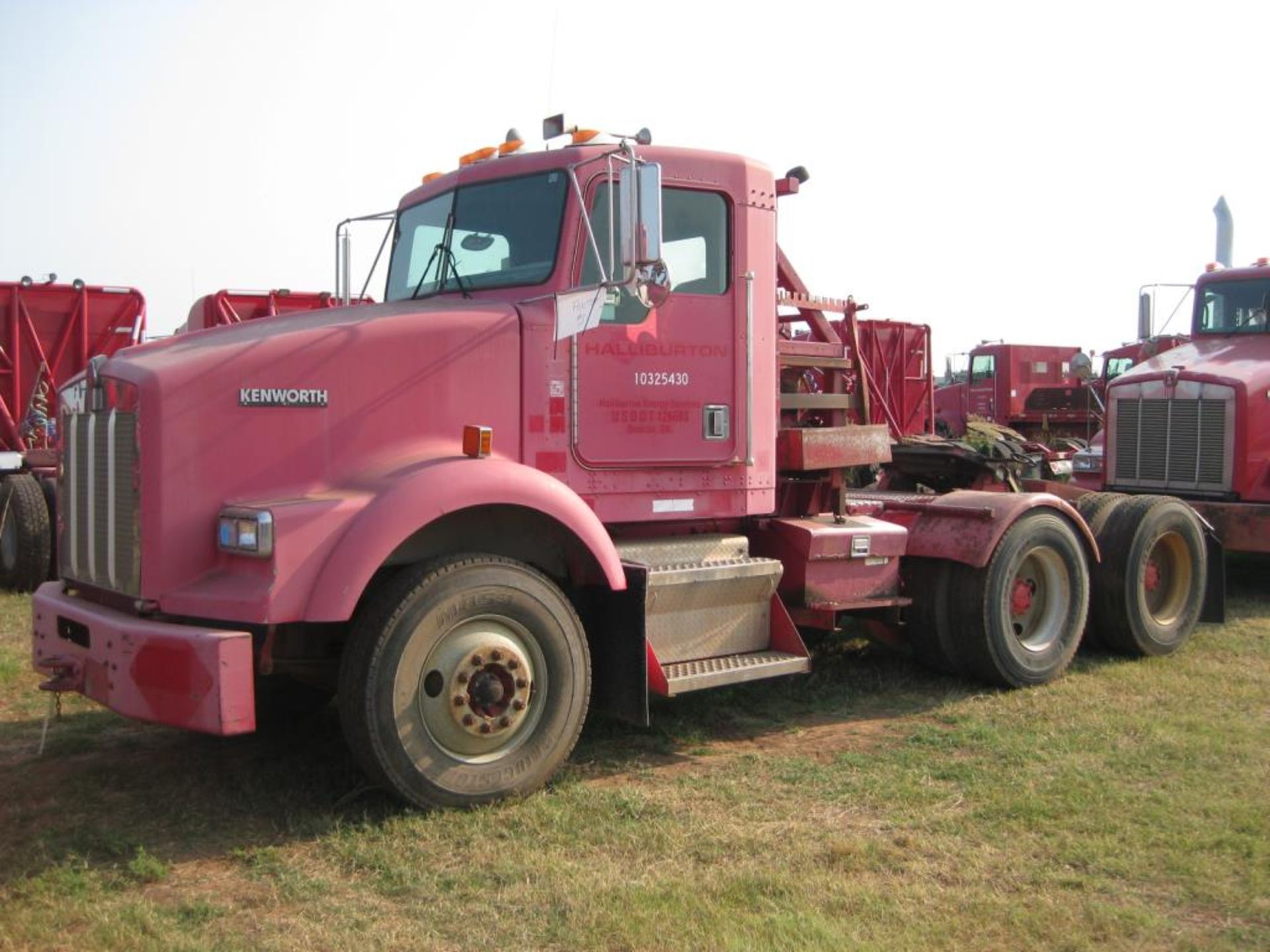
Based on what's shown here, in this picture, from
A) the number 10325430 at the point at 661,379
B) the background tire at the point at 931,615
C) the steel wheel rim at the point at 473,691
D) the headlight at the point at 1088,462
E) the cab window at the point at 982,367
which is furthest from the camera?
the cab window at the point at 982,367

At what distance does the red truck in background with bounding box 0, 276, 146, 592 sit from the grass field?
5.99m

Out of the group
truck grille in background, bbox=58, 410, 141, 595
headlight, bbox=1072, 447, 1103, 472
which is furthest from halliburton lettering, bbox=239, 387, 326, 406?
headlight, bbox=1072, 447, 1103, 472

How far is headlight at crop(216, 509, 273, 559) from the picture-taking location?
14.5 feet

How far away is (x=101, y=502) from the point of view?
4.94m

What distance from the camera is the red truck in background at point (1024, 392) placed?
2516 cm

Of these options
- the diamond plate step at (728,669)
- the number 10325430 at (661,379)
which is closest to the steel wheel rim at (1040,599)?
the diamond plate step at (728,669)

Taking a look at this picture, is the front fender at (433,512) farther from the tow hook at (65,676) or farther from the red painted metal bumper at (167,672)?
the tow hook at (65,676)

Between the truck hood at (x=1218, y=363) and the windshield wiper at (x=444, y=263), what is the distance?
7.22m

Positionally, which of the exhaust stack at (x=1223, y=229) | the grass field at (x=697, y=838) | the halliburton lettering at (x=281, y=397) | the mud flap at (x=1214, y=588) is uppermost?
the exhaust stack at (x=1223, y=229)

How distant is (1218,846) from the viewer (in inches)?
178

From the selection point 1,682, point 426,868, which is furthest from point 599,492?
point 1,682

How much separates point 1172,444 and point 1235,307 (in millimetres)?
1906

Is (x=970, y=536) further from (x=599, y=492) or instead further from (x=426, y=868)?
(x=426, y=868)

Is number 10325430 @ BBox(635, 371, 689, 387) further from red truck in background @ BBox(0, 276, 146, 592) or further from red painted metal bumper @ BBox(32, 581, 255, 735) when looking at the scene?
red truck in background @ BBox(0, 276, 146, 592)
